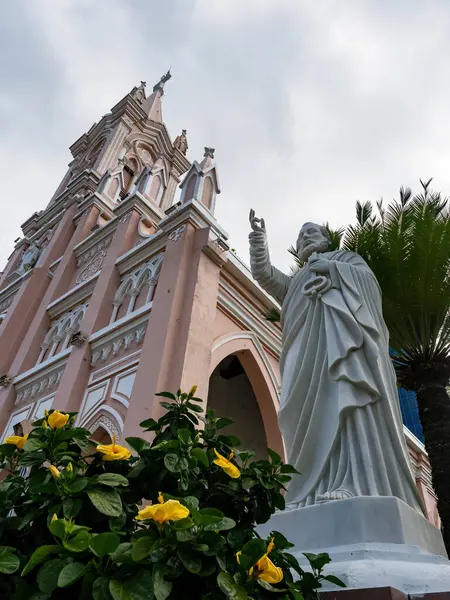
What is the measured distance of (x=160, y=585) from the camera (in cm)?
95

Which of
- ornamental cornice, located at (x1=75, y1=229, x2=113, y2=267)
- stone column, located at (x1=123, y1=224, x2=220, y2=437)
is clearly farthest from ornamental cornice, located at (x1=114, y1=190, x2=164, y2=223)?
stone column, located at (x1=123, y1=224, x2=220, y2=437)

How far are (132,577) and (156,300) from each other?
6215 millimetres

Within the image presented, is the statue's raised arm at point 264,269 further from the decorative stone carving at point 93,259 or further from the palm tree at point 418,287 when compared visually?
the decorative stone carving at point 93,259

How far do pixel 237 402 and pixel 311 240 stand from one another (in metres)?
6.47

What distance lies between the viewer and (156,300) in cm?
712

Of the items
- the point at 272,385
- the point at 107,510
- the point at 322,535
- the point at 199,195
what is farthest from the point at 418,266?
the point at 107,510

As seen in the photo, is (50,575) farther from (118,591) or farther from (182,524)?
(182,524)

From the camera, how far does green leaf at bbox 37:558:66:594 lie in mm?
967

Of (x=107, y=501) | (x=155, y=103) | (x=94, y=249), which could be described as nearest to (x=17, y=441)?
(x=107, y=501)

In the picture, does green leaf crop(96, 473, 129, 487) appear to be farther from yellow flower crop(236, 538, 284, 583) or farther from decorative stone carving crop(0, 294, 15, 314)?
decorative stone carving crop(0, 294, 15, 314)

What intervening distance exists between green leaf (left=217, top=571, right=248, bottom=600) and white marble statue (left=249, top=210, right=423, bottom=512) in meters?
1.15

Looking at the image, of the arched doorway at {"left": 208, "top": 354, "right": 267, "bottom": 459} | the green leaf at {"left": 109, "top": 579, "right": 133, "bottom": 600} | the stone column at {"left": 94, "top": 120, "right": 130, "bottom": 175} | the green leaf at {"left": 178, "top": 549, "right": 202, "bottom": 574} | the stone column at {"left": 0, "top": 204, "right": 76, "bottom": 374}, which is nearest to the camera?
the green leaf at {"left": 109, "top": 579, "right": 133, "bottom": 600}

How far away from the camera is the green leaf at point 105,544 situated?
96 cm

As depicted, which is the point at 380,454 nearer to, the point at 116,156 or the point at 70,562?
the point at 70,562
